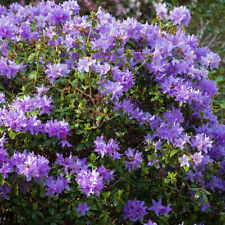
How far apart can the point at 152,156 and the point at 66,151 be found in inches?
21.3

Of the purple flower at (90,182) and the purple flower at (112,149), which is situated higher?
the purple flower at (112,149)

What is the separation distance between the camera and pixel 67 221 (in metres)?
2.26

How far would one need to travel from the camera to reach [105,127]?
2.38 m

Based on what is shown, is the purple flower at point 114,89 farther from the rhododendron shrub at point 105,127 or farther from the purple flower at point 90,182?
the purple flower at point 90,182

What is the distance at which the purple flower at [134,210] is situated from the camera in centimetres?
236

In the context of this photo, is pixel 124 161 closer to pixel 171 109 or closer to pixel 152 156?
pixel 152 156

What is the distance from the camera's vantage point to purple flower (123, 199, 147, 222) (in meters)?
2.36

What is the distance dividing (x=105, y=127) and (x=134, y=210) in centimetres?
53

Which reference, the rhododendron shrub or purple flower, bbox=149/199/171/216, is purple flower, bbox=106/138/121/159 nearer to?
the rhododendron shrub

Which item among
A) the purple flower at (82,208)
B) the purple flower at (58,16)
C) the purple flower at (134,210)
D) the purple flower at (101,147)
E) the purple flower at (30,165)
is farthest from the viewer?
the purple flower at (58,16)

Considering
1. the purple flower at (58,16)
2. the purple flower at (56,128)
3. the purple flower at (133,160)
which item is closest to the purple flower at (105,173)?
the purple flower at (133,160)

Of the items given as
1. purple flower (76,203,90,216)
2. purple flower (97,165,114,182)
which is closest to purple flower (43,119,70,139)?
purple flower (97,165,114,182)

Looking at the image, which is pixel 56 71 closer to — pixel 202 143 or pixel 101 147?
pixel 101 147

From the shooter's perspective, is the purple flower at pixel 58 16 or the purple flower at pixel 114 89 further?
the purple flower at pixel 58 16
